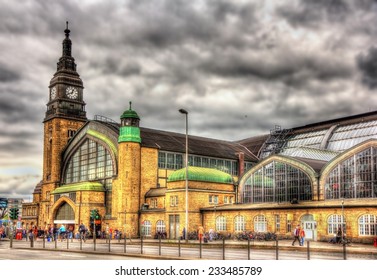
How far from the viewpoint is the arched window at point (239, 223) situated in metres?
58.4

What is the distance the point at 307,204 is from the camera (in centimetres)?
5316

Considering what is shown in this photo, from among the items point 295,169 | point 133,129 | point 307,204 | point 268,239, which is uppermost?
point 133,129

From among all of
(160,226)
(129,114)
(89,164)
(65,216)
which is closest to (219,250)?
(160,226)

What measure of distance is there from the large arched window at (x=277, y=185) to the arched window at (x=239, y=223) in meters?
6.76

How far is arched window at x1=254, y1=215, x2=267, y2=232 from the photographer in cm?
5641

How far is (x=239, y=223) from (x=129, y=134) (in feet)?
67.1

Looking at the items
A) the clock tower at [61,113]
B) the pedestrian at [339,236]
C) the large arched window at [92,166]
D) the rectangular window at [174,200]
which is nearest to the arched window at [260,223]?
the rectangular window at [174,200]

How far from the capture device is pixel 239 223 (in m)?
58.8

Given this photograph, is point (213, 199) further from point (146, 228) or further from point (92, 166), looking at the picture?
point (92, 166)

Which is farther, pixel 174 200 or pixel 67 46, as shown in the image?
pixel 67 46

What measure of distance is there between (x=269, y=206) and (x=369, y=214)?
11.6m

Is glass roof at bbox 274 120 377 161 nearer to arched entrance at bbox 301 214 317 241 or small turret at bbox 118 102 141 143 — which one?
arched entrance at bbox 301 214 317 241
